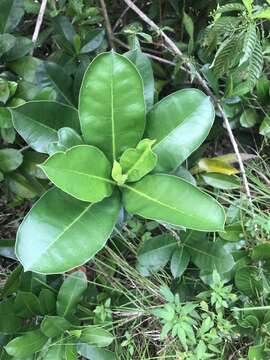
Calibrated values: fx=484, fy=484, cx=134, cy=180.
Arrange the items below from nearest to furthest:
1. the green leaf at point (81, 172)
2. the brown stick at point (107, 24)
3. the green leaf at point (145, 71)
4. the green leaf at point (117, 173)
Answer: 1. the green leaf at point (81, 172)
2. the green leaf at point (117, 173)
3. the green leaf at point (145, 71)
4. the brown stick at point (107, 24)

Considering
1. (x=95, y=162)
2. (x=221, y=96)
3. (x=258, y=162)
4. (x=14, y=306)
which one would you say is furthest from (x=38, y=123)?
(x=258, y=162)

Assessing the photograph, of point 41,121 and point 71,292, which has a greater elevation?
point 41,121

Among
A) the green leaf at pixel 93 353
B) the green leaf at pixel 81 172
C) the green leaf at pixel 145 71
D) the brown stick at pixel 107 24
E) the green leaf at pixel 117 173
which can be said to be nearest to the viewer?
the green leaf at pixel 81 172

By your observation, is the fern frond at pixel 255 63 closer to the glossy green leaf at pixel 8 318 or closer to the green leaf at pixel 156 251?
the green leaf at pixel 156 251

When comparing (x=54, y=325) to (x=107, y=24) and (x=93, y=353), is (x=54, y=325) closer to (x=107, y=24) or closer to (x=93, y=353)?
(x=93, y=353)

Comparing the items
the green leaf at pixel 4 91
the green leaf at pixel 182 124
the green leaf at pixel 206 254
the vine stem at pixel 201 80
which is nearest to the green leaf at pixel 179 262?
the green leaf at pixel 206 254

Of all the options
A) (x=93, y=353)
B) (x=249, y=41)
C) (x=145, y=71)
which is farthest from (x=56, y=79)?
(x=93, y=353)
